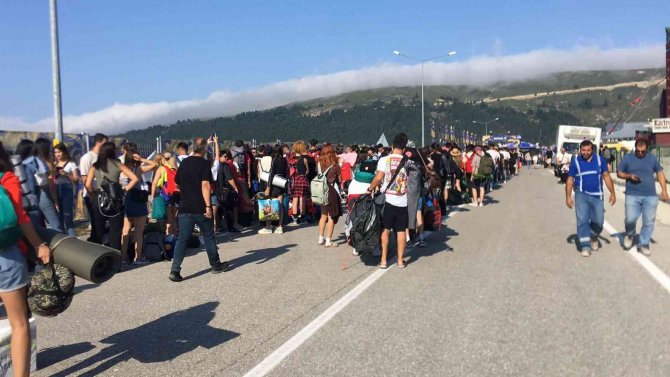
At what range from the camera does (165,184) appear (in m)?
10.5

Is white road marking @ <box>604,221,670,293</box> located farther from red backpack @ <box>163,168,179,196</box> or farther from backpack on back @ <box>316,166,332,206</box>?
red backpack @ <box>163,168,179,196</box>

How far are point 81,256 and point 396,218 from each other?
4.79 m

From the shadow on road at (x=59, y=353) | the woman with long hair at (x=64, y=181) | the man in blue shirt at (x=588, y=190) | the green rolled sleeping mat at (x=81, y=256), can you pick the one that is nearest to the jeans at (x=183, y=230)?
the woman with long hair at (x=64, y=181)

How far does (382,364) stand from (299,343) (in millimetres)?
819

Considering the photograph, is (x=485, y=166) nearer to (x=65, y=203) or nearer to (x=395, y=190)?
(x=395, y=190)

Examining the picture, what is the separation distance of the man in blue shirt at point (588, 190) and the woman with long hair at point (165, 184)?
20.7ft

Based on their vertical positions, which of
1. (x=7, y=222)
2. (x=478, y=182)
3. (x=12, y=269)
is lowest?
(x=478, y=182)

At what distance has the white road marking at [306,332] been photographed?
442 centimetres

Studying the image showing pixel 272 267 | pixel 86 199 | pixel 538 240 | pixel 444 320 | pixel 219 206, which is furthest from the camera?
pixel 219 206

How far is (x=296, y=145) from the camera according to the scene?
489 inches

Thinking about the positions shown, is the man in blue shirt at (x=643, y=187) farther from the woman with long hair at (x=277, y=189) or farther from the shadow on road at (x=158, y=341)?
the shadow on road at (x=158, y=341)

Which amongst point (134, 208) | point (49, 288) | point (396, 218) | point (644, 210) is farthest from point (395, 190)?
point (49, 288)

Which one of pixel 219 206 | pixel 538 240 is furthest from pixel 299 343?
pixel 219 206

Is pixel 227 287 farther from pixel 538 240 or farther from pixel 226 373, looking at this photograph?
pixel 538 240
